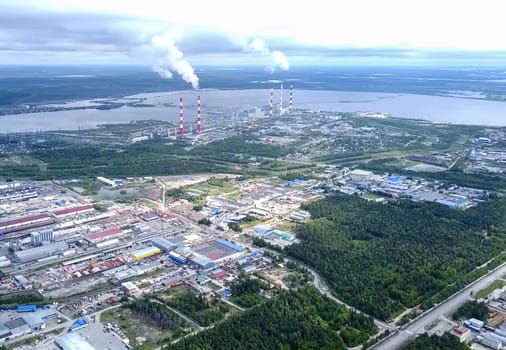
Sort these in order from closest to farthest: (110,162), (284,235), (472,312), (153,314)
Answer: (153,314) → (472,312) → (284,235) → (110,162)

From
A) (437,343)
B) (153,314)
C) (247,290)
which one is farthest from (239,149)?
(437,343)

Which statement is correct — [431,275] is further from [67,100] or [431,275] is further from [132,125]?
[67,100]

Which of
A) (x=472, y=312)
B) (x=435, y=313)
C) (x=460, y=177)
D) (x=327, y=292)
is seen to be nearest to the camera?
(x=472, y=312)

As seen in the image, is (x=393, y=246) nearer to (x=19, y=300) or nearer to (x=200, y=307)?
(x=200, y=307)

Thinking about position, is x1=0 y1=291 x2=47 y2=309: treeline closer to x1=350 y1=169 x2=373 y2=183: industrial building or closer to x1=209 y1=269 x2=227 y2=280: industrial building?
x1=209 y1=269 x2=227 y2=280: industrial building

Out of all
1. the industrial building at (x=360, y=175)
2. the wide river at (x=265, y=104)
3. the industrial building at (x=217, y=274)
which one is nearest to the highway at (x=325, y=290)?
the industrial building at (x=217, y=274)

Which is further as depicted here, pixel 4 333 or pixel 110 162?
pixel 110 162
